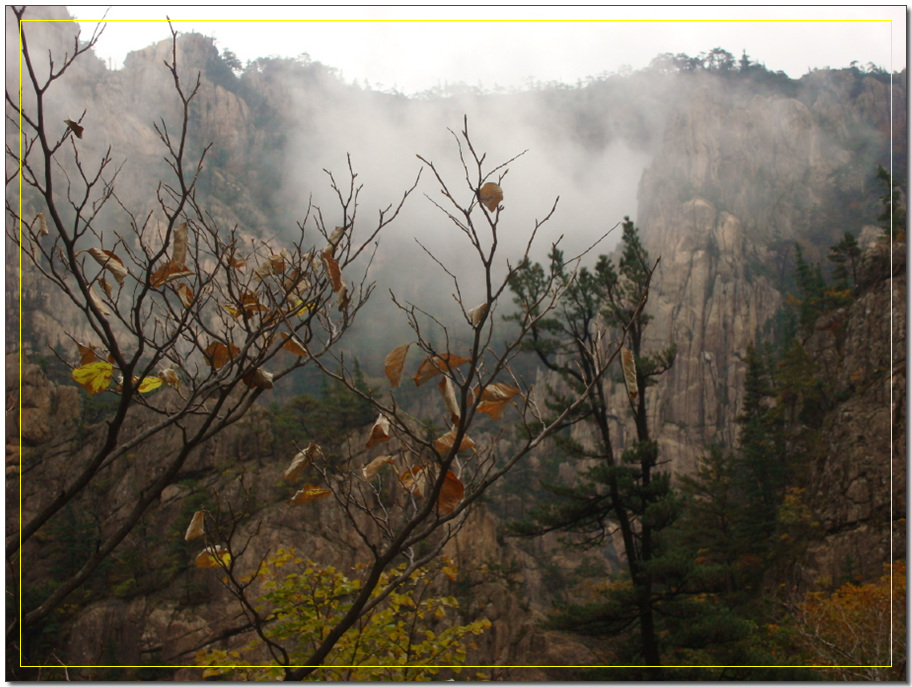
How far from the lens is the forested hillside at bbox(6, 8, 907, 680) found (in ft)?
4.55

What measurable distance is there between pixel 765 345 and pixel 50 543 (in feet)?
38.7

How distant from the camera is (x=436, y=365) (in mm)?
1153

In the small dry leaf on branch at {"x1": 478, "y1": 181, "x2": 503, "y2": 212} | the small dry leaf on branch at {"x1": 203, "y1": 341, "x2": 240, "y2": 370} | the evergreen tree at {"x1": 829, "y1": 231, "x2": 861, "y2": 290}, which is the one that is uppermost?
the evergreen tree at {"x1": 829, "y1": 231, "x2": 861, "y2": 290}

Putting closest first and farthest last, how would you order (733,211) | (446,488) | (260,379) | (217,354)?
(446,488) < (260,379) < (217,354) < (733,211)

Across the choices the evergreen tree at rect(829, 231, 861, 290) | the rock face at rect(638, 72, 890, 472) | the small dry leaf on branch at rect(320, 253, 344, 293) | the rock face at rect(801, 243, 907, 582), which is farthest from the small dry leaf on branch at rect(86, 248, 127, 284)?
the evergreen tree at rect(829, 231, 861, 290)

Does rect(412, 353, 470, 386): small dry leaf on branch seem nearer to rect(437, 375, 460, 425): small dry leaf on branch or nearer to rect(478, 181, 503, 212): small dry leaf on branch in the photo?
rect(437, 375, 460, 425): small dry leaf on branch

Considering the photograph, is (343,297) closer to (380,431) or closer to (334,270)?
(334,270)

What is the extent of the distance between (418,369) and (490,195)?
0.33 m

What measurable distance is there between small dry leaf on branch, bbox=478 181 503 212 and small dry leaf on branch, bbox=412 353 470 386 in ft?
0.90

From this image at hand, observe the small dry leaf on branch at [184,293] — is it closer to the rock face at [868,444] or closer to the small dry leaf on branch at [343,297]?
the small dry leaf on branch at [343,297]

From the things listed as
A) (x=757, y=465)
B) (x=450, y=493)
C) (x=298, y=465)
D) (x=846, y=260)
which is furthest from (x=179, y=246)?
(x=757, y=465)

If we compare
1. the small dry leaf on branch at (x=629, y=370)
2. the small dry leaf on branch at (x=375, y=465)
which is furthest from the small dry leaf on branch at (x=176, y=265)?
the small dry leaf on branch at (x=629, y=370)

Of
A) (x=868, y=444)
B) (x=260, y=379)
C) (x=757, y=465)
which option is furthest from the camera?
(x=757, y=465)

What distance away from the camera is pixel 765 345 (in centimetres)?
1269
